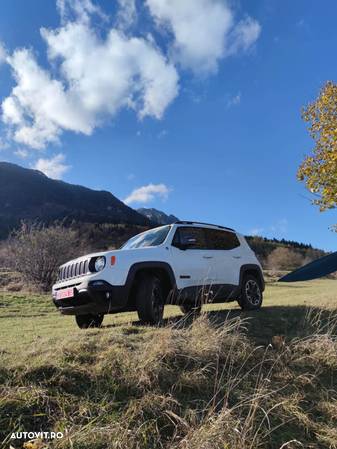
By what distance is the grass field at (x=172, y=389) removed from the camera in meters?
4.04

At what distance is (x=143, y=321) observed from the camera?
7.23m

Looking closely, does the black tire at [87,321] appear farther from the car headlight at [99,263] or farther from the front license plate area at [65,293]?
the car headlight at [99,263]

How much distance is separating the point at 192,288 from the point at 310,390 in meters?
3.05

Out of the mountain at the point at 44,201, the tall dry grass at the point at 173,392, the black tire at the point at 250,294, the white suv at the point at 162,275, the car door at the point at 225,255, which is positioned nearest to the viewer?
the tall dry grass at the point at 173,392

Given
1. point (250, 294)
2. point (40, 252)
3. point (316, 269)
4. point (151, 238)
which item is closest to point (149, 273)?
point (151, 238)

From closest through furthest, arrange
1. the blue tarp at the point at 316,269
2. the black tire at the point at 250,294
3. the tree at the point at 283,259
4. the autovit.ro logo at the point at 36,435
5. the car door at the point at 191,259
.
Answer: the autovit.ro logo at the point at 36,435 → the car door at the point at 191,259 → the black tire at the point at 250,294 → the blue tarp at the point at 316,269 → the tree at the point at 283,259

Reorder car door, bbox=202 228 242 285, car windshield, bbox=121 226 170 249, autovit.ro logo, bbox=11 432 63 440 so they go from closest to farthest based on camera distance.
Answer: autovit.ro logo, bbox=11 432 63 440, car windshield, bbox=121 226 170 249, car door, bbox=202 228 242 285

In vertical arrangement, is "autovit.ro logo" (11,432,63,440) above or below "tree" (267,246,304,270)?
below

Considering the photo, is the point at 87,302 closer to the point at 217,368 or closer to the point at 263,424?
the point at 217,368

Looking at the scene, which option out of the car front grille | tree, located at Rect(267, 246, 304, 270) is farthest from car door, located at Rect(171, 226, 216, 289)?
tree, located at Rect(267, 246, 304, 270)

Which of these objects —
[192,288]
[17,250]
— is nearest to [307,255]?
[17,250]

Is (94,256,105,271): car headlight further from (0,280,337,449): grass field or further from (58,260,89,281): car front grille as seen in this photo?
(0,280,337,449): grass field

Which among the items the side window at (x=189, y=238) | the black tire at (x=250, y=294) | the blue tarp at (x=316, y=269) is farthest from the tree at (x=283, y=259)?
the side window at (x=189, y=238)

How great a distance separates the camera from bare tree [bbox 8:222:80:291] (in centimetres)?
2931
